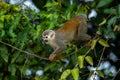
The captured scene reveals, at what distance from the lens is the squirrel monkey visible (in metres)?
5.38

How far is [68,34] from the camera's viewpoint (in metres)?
5.55

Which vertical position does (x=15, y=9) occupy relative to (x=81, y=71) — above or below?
above

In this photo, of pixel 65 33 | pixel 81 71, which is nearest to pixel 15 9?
pixel 65 33

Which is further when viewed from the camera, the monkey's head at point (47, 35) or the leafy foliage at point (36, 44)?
the leafy foliage at point (36, 44)

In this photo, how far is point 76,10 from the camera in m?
Answer: 5.72

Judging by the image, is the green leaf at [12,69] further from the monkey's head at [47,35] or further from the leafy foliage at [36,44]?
the monkey's head at [47,35]

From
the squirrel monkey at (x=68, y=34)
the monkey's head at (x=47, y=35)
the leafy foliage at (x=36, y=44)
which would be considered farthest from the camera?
the squirrel monkey at (x=68, y=34)

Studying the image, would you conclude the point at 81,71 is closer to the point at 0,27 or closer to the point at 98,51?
the point at 98,51

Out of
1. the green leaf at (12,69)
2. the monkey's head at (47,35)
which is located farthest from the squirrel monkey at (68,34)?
the green leaf at (12,69)

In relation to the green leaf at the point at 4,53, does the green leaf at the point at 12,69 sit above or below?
below

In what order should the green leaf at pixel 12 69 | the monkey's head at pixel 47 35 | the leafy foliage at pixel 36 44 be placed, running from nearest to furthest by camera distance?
1. the monkey's head at pixel 47 35
2. the leafy foliage at pixel 36 44
3. the green leaf at pixel 12 69

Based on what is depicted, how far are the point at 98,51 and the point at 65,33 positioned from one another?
561mm

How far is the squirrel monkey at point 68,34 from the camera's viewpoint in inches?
212

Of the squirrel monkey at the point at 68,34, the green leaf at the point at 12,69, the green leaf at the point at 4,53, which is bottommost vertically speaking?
the green leaf at the point at 12,69
